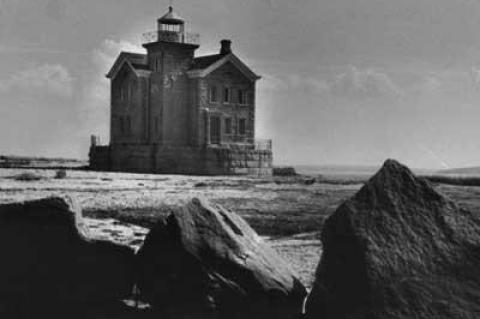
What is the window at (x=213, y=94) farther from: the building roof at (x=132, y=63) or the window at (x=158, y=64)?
the building roof at (x=132, y=63)

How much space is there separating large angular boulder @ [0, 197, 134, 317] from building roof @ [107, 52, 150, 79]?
128 feet

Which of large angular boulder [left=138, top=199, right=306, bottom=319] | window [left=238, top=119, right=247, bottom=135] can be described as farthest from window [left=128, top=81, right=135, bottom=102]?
large angular boulder [left=138, top=199, right=306, bottom=319]

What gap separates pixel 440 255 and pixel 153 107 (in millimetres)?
40905

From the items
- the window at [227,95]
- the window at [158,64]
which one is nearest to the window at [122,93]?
the window at [158,64]

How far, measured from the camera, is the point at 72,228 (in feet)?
21.3

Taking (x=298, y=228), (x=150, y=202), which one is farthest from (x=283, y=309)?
(x=150, y=202)

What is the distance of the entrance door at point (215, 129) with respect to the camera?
1798 inches

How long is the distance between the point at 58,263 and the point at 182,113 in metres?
39.3

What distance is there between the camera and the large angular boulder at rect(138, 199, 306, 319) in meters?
5.89

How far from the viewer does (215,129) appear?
4597 centimetres

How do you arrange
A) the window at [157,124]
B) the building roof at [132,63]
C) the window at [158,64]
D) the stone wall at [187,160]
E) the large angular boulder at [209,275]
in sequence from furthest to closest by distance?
1. the building roof at [132,63]
2. the window at [157,124]
3. the window at [158,64]
4. the stone wall at [187,160]
5. the large angular boulder at [209,275]

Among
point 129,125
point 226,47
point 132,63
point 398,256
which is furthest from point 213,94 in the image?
point 398,256

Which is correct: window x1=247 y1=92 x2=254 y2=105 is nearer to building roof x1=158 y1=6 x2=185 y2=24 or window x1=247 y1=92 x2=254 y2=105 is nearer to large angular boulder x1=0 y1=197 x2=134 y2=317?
building roof x1=158 y1=6 x2=185 y2=24

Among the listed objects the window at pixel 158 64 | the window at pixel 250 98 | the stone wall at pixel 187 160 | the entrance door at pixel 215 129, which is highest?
the window at pixel 158 64
